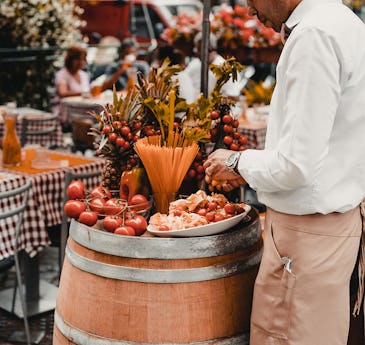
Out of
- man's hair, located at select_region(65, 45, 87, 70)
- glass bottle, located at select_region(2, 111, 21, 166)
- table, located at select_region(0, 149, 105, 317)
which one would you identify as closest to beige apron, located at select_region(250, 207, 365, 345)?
table, located at select_region(0, 149, 105, 317)

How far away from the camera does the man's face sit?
211 cm

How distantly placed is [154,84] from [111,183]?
0.45 meters

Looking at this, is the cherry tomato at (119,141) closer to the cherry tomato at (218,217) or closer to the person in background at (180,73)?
the cherry tomato at (218,217)

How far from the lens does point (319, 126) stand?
191 centimetres

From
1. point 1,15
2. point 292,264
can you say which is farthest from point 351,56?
point 1,15

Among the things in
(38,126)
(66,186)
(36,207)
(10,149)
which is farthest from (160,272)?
(38,126)

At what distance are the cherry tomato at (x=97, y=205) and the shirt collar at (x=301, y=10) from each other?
919 millimetres

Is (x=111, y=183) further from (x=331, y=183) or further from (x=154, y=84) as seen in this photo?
(x=331, y=183)

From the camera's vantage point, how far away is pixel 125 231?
2207 millimetres

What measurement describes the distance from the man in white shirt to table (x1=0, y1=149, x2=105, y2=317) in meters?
2.32

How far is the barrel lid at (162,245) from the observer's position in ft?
7.08

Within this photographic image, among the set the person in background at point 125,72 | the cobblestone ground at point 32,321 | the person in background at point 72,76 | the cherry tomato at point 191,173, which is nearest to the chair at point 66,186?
the cobblestone ground at point 32,321

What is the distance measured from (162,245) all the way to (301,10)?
2.89 ft

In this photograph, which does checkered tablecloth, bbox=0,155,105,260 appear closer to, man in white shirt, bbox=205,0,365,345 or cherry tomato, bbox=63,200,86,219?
cherry tomato, bbox=63,200,86,219
